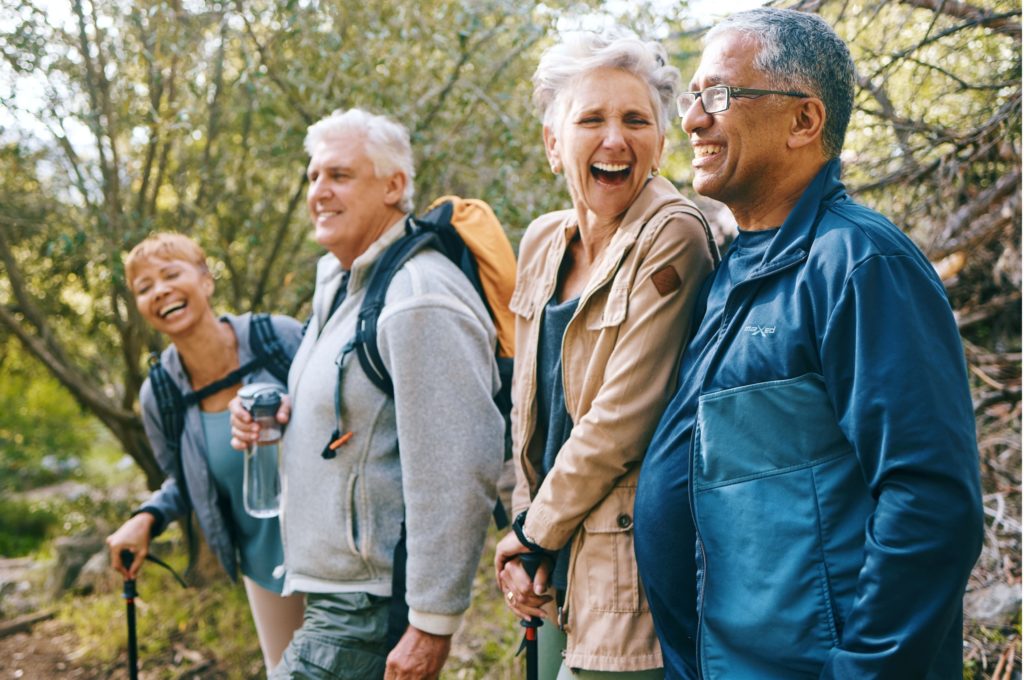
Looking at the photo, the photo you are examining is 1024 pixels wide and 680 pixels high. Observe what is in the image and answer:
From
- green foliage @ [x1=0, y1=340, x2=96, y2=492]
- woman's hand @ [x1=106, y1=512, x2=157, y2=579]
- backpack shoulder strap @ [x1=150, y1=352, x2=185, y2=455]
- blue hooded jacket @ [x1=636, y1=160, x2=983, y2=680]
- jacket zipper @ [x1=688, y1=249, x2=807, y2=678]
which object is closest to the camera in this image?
blue hooded jacket @ [x1=636, y1=160, x2=983, y2=680]

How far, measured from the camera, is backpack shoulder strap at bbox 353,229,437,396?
2301mm

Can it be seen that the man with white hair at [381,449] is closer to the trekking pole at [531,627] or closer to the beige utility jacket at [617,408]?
the trekking pole at [531,627]

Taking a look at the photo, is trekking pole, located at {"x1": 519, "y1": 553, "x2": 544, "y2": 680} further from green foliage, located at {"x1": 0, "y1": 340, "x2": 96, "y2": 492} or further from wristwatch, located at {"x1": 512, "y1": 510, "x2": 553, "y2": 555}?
green foliage, located at {"x1": 0, "y1": 340, "x2": 96, "y2": 492}

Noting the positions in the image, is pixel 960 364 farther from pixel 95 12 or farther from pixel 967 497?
pixel 95 12

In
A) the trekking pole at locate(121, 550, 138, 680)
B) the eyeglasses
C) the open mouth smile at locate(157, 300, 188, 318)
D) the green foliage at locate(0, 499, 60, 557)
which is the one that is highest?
the eyeglasses

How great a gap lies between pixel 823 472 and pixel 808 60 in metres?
0.75

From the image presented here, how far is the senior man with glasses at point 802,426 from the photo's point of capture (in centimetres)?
122

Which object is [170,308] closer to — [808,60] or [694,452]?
[694,452]

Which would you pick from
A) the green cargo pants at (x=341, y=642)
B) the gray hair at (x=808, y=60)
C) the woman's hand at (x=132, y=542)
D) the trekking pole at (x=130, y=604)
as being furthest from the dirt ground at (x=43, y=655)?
the gray hair at (x=808, y=60)

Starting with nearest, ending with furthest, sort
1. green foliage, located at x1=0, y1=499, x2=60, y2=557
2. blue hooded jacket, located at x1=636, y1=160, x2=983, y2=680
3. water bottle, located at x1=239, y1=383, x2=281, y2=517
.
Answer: blue hooded jacket, located at x1=636, y1=160, x2=983, y2=680
water bottle, located at x1=239, y1=383, x2=281, y2=517
green foliage, located at x1=0, y1=499, x2=60, y2=557

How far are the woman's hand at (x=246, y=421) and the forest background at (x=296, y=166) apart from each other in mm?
1833

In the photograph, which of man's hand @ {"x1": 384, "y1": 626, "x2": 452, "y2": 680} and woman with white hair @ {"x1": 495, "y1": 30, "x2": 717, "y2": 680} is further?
man's hand @ {"x1": 384, "y1": 626, "x2": 452, "y2": 680}

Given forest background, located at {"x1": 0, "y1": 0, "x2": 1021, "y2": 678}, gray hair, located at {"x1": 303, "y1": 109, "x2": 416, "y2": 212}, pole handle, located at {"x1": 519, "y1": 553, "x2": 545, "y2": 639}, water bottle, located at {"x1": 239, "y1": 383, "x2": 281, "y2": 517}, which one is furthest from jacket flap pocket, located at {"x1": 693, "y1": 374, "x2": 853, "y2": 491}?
forest background, located at {"x1": 0, "y1": 0, "x2": 1021, "y2": 678}

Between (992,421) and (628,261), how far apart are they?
108 inches
